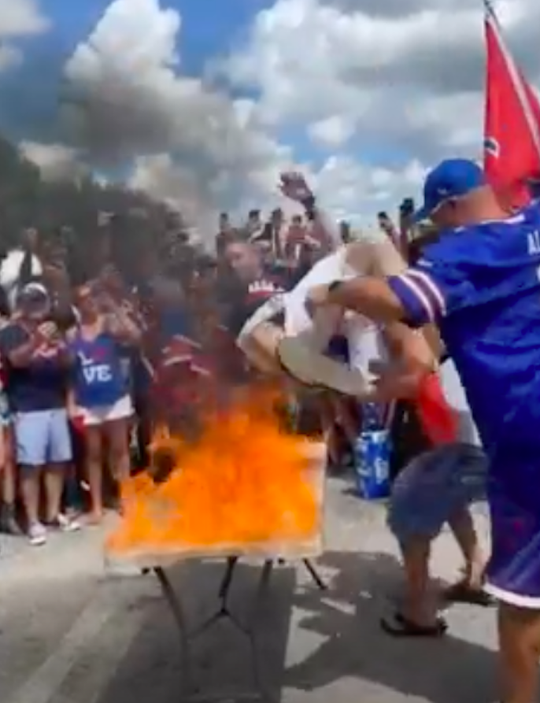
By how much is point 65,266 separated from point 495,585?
2.82m

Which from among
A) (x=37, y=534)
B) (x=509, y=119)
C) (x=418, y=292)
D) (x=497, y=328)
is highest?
(x=509, y=119)

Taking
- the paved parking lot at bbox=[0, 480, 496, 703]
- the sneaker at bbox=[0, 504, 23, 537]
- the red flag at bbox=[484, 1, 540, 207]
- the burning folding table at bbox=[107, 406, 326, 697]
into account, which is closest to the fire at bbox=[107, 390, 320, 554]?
the burning folding table at bbox=[107, 406, 326, 697]

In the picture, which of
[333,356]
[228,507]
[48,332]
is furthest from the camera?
[48,332]

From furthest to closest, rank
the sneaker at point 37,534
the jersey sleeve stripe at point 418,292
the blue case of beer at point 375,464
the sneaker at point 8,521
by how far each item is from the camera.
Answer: the blue case of beer at point 375,464, the sneaker at point 8,521, the sneaker at point 37,534, the jersey sleeve stripe at point 418,292

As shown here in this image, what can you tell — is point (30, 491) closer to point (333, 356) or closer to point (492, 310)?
point (333, 356)

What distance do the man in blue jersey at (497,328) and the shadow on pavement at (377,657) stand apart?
2.34ft

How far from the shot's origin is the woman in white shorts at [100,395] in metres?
7.15

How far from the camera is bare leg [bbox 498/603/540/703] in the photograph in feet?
11.7

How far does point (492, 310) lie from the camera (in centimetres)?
346

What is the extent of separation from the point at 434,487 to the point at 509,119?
2188mm

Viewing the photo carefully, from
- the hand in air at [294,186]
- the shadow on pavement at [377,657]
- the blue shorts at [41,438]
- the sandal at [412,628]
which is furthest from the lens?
the blue shorts at [41,438]

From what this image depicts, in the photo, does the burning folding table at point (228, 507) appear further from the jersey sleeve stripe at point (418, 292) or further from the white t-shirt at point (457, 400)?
the jersey sleeve stripe at point (418, 292)

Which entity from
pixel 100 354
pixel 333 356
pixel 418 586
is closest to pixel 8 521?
pixel 100 354

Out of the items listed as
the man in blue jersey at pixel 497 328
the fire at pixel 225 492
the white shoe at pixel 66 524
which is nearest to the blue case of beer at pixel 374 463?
the white shoe at pixel 66 524
